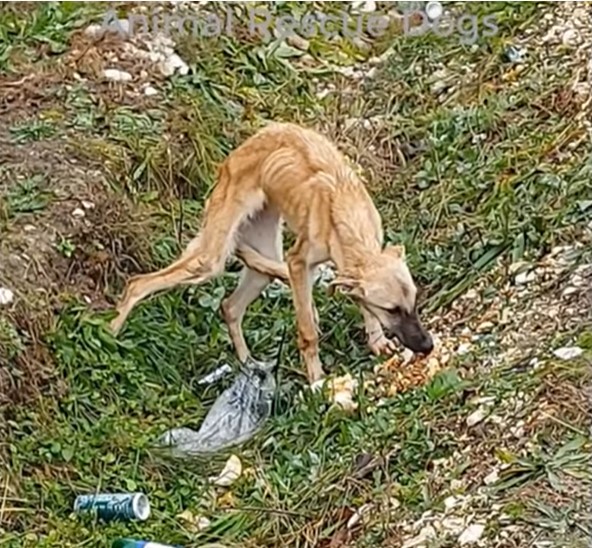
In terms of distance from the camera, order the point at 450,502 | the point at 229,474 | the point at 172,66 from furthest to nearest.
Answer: the point at 172,66, the point at 229,474, the point at 450,502

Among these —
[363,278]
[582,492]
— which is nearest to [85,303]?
[363,278]

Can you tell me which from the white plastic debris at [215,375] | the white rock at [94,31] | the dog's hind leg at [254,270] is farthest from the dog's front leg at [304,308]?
the white rock at [94,31]

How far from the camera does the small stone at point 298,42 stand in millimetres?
7102

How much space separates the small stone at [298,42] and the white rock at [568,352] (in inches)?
98.7

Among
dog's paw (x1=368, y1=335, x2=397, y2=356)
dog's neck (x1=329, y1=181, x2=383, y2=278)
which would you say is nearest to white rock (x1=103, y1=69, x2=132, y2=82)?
dog's neck (x1=329, y1=181, x2=383, y2=278)

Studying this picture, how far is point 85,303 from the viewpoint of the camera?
571 centimetres

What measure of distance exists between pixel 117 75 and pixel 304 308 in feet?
5.56

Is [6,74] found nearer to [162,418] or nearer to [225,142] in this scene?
[225,142]

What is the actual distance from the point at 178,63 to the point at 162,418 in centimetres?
200

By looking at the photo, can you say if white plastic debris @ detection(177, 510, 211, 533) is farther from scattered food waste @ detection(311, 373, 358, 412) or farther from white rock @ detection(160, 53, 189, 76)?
white rock @ detection(160, 53, 189, 76)

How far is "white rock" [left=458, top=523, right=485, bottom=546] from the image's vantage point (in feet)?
14.3

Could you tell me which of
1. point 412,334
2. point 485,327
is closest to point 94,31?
point 412,334

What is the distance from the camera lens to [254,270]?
18.9 ft

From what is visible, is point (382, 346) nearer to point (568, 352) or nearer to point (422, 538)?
point (568, 352)
